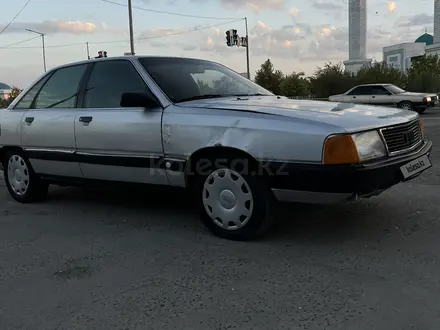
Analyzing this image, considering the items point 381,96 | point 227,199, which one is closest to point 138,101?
point 227,199

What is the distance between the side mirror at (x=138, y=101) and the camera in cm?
411

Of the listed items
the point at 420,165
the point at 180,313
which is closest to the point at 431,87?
the point at 420,165

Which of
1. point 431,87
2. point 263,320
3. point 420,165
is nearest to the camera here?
point 263,320

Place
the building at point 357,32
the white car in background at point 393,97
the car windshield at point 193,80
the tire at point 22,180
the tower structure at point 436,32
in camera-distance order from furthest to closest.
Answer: the building at point 357,32
the tower structure at point 436,32
the white car in background at point 393,97
the tire at point 22,180
the car windshield at point 193,80

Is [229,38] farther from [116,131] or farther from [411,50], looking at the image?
[411,50]

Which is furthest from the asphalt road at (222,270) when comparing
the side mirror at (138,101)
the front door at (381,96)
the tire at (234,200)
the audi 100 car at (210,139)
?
the front door at (381,96)

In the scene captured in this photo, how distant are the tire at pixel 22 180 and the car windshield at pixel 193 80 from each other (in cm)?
201

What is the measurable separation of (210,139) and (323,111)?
0.93m

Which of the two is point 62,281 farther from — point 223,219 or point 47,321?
point 223,219

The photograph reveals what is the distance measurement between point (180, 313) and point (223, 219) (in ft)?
4.26

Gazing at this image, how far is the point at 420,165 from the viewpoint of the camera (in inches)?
154

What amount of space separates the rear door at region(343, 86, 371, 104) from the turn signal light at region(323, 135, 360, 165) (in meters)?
18.9

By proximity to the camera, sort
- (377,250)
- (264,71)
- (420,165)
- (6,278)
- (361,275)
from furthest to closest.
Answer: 1. (264,71)
2. (420,165)
3. (377,250)
4. (6,278)
5. (361,275)

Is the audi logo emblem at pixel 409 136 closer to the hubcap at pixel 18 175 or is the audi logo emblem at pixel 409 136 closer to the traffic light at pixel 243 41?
the hubcap at pixel 18 175
